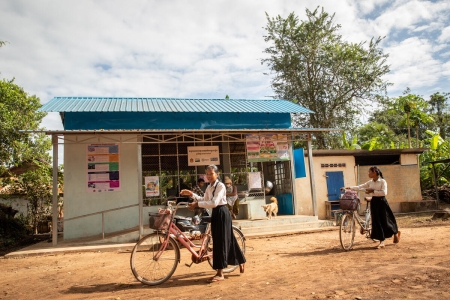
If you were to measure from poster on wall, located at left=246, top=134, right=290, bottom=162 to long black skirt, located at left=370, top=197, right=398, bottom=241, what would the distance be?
4710 millimetres

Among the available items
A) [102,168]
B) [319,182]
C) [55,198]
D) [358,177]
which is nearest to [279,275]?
[55,198]

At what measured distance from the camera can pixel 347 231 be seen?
6715 millimetres

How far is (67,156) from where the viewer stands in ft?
33.5

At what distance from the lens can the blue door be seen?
13094 millimetres

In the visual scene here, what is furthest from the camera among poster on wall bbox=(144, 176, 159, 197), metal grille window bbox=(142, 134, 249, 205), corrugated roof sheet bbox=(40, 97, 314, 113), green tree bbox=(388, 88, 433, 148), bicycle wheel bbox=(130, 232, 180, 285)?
green tree bbox=(388, 88, 433, 148)

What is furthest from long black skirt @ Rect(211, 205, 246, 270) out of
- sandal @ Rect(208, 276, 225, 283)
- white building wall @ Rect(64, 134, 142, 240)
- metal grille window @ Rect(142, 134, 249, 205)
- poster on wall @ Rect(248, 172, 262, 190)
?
metal grille window @ Rect(142, 134, 249, 205)

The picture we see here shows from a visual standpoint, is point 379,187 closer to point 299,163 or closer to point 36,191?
point 299,163

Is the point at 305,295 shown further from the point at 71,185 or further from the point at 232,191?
the point at 71,185

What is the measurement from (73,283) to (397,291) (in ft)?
14.3

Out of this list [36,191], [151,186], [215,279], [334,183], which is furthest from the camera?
[334,183]

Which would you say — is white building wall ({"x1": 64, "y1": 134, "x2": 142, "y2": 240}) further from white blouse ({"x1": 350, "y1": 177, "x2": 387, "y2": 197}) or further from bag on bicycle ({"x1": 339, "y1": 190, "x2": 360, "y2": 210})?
white blouse ({"x1": 350, "y1": 177, "x2": 387, "y2": 197})

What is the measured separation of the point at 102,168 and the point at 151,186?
1504 mm

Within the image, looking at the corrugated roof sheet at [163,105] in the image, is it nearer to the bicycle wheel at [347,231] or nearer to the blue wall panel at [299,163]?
the blue wall panel at [299,163]

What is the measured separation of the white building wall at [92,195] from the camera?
10.1 metres
